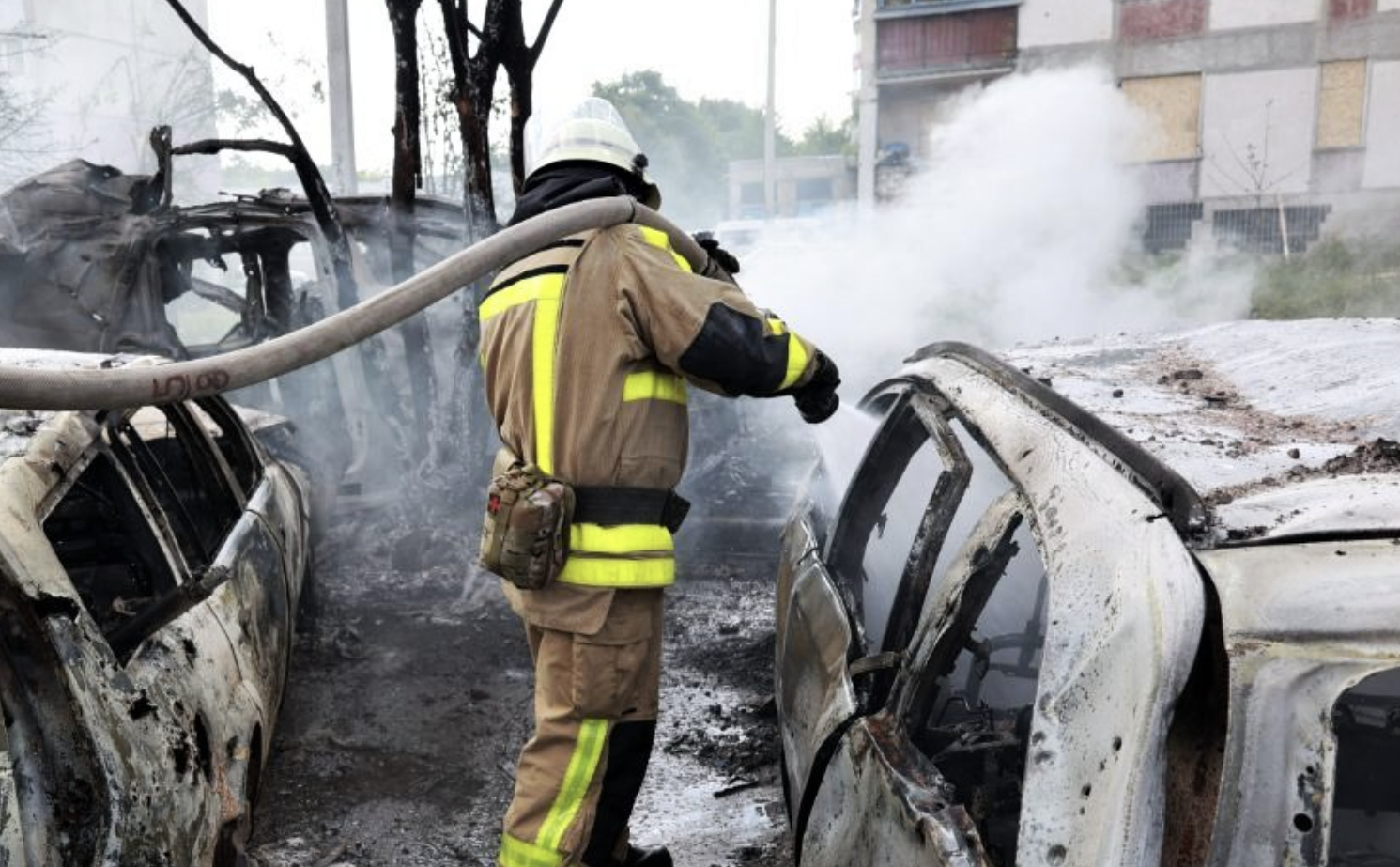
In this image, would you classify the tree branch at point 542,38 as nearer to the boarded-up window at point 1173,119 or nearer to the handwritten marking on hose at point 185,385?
the handwritten marking on hose at point 185,385

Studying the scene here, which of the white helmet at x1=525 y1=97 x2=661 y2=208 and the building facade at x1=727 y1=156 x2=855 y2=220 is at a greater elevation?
the building facade at x1=727 y1=156 x2=855 y2=220

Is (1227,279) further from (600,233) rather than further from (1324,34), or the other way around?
(600,233)

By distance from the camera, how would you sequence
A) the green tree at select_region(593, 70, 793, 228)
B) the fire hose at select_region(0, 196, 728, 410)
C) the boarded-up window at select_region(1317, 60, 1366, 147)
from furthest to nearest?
the green tree at select_region(593, 70, 793, 228) → the boarded-up window at select_region(1317, 60, 1366, 147) → the fire hose at select_region(0, 196, 728, 410)

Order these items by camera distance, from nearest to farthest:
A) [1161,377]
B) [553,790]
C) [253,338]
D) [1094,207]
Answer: [1161,377] < [553,790] < [253,338] < [1094,207]

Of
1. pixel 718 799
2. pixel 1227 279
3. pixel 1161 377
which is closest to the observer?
pixel 1161 377

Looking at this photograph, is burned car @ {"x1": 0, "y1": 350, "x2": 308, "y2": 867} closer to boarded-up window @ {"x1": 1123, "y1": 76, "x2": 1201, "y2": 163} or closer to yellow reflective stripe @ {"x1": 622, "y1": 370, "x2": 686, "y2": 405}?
yellow reflective stripe @ {"x1": 622, "y1": 370, "x2": 686, "y2": 405}

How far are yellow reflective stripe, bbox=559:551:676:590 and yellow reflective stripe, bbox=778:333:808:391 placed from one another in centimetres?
54

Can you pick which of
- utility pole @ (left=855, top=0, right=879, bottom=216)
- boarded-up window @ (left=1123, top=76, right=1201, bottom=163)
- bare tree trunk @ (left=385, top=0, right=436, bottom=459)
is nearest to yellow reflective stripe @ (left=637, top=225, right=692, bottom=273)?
bare tree trunk @ (left=385, top=0, right=436, bottom=459)

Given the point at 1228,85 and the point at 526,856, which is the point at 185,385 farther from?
the point at 1228,85

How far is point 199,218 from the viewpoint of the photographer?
7273 mm

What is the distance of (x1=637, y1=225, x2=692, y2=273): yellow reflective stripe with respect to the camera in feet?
8.55

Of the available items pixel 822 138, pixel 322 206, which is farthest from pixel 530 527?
pixel 822 138

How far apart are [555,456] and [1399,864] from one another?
6.02 feet

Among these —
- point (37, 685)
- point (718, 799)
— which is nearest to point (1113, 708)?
point (37, 685)
